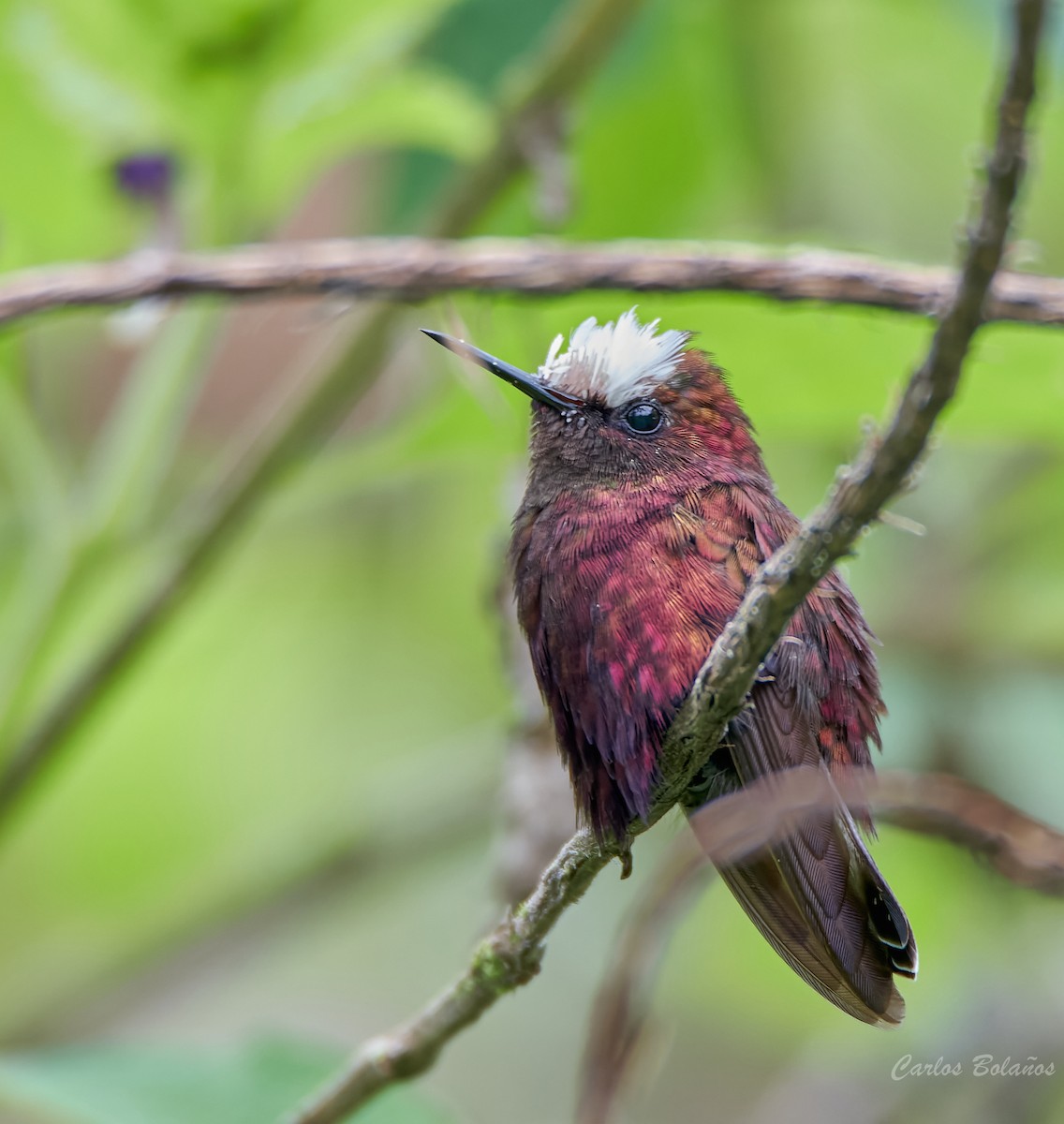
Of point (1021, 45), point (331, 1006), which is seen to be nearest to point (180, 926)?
point (331, 1006)

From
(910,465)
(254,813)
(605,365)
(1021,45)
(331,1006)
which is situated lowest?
(331,1006)

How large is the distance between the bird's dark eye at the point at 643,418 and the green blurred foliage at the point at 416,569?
9.1 inches

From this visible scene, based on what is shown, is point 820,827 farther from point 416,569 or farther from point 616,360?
point 416,569

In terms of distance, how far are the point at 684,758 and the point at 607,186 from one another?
2045 millimetres

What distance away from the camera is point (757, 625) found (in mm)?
1123

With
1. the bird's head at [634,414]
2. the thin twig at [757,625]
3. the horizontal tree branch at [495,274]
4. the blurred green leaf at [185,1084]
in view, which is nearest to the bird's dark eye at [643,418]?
the bird's head at [634,414]

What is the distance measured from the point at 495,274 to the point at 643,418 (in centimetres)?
27

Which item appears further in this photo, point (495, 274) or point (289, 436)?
point (289, 436)

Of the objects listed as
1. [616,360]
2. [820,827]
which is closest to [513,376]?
[616,360]

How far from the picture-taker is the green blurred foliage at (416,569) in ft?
7.55

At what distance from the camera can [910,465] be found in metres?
0.93

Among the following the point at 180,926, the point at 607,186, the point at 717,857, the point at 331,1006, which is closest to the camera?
the point at 717,857

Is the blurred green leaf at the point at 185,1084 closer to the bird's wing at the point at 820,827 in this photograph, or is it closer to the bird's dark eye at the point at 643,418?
the bird's wing at the point at 820,827

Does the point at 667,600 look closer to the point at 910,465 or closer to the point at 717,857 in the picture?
the point at 717,857
